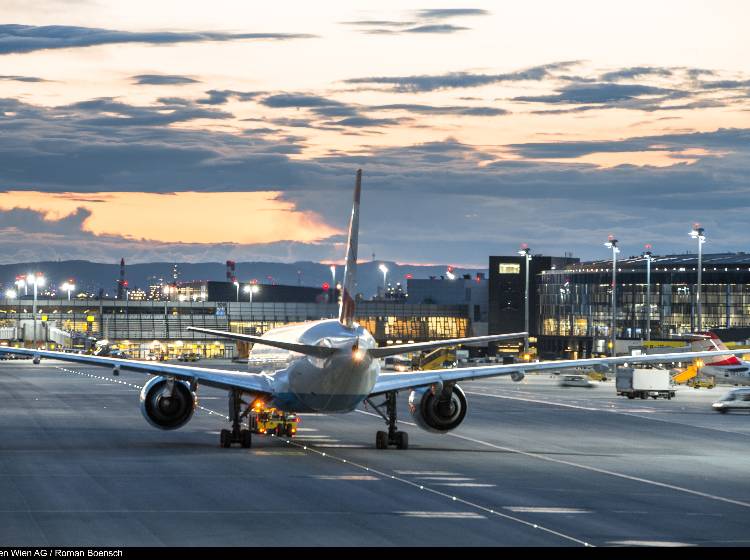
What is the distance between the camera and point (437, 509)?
118ft

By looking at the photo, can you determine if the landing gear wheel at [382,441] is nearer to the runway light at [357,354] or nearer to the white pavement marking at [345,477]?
the runway light at [357,354]

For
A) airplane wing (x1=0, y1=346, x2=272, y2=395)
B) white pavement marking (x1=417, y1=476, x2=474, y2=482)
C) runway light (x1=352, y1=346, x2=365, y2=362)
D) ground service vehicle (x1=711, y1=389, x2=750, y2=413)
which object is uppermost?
runway light (x1=352, y1=346, x2=365, y2=362)

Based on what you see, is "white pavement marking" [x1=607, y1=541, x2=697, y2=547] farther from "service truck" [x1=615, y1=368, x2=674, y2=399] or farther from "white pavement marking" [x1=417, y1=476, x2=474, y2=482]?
"service truck" [x1=615, y1=368, x2=674, y2=399]

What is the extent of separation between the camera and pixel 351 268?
175 ft

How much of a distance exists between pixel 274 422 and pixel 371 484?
66.5 ft

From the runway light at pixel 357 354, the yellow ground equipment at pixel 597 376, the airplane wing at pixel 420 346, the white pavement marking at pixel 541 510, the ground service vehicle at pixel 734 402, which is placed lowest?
the yellow ground equipment at pixel 597 376

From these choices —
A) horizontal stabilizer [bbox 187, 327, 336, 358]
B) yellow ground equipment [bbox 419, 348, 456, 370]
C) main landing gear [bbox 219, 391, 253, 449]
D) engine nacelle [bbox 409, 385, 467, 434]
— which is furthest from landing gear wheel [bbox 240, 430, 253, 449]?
yellow ground equipment [bbox 419, 348, 456, 370]

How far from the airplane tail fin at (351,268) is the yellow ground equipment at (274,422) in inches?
400

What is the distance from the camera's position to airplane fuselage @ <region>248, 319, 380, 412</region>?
49375mm

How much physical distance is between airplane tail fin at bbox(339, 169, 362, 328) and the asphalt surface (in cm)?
533

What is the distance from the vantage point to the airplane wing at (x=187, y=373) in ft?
177

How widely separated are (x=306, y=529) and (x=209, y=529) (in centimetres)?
219

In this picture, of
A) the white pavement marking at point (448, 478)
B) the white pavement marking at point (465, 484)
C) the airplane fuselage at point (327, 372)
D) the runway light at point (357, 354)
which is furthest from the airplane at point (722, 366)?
the white pavement marking at point (465, 484)
